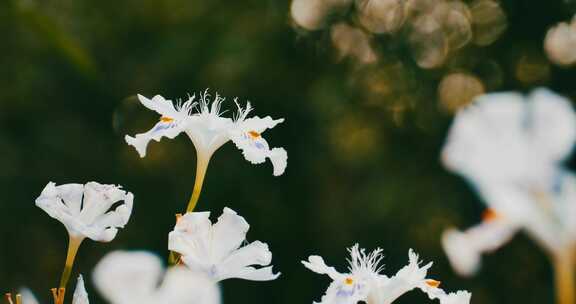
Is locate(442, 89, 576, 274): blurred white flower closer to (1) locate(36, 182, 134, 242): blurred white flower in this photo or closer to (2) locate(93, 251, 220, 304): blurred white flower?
(2) locate(93, 251, 220, 304): blurred white flower

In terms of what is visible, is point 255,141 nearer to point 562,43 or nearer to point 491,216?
point 491,216

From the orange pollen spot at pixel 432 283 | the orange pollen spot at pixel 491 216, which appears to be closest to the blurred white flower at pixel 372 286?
the orange pollen spot at pixel 432 283

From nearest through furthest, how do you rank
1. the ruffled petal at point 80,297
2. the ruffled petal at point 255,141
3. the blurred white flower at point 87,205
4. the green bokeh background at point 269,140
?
the ruffled petal at point 80,297, the blurred white flower at point 87,205, the ruffled petal at point 255,141, the green bokeh background at point 269,140

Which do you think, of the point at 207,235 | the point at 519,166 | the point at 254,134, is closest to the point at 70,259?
the point at 207,235

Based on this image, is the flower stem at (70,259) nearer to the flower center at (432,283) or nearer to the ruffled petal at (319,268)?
the ruffled petal at (319,268)

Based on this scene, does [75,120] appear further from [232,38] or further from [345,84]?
[345,84]

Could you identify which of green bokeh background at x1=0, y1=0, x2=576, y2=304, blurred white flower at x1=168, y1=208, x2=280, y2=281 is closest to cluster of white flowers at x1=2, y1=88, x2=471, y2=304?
blurred white flower at x1=168, y1=208, x2=280, y2=281
